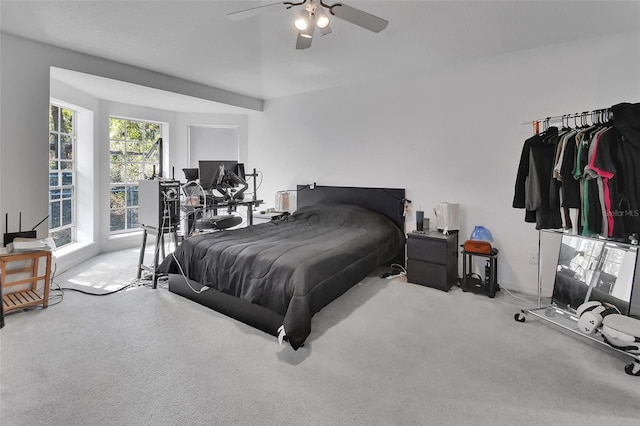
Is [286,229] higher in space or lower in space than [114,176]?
lower

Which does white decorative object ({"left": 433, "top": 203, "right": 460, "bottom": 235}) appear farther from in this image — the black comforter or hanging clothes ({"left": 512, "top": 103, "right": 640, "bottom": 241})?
hanging clothes ({"left": 512, "top": 103, "right": 640, "bottom": 241})

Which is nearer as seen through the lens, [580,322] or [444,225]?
[580,322]

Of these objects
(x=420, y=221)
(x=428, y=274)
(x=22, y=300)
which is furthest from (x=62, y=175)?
(x=428, y=274)

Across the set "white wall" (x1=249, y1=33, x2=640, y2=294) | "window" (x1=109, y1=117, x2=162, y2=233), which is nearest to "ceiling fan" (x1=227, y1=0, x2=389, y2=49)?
"white wall" (x1=249, y1=33, x2=640, y2=294)

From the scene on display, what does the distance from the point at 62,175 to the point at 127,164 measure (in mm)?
1082

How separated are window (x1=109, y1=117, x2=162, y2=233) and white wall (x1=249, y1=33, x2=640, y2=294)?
→ 2821 millimetres

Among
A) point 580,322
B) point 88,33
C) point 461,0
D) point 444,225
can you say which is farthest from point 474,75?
point 88,33

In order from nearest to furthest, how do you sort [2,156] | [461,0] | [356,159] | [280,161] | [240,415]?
[240,415]
[461,0]
[2,156]
[356,159]
[280,161]

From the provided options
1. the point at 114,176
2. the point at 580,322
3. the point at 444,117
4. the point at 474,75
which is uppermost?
the point at 474,75

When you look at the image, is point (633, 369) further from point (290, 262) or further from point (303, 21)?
point (303, 21)

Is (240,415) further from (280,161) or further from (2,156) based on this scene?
(280,161)

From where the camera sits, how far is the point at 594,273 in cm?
280

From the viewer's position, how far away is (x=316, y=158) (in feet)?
16.9

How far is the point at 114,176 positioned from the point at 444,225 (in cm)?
502
